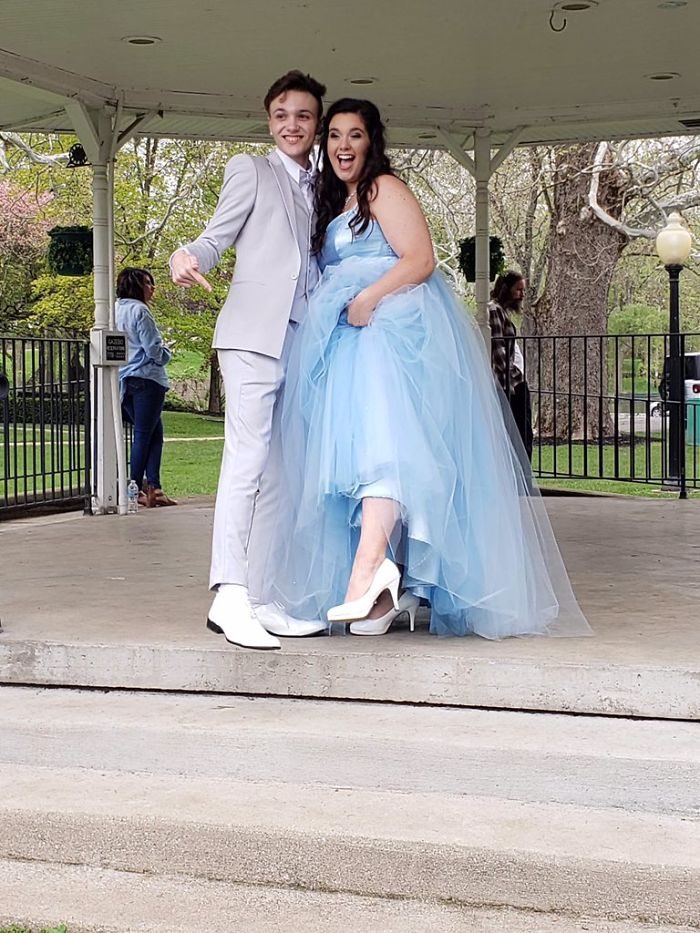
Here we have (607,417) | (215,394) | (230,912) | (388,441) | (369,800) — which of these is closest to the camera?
(230,912)

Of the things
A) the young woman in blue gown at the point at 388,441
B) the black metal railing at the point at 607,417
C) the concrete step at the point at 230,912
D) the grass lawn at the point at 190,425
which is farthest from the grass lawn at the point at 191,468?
the concrete step at the point at 230,912

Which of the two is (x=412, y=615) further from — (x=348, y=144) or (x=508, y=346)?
(x=508, y=346)

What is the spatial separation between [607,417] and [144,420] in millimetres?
14046

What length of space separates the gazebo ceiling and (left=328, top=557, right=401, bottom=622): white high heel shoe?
3.59m

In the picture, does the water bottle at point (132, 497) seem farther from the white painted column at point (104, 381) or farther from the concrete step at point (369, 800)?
the concrete step at point (369, 800)

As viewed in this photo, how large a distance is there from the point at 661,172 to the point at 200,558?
15918 mm

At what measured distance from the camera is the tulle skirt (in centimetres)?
489

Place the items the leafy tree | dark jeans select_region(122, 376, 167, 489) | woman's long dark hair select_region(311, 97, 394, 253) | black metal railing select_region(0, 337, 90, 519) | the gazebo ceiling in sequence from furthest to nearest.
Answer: the leafy tree → dark jeans select_region(122, 376, 167, 489) → black metal railing select_region(0, 337, 90, 519) → the gazebo ceiling → woman's long dark hair select_region(311, 97, 394, 253)

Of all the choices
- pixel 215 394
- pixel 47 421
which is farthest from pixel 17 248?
pixel 47 421

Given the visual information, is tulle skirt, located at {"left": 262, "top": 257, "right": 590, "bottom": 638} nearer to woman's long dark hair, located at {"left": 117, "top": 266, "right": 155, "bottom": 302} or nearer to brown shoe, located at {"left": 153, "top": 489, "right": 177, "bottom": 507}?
brown shoe, located at {"left": 153, "top": 489, "right": 177, "bottom": 507}

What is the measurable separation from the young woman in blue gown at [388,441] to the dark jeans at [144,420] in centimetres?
528

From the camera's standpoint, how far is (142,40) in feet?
25.9

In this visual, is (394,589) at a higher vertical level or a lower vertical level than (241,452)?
lower

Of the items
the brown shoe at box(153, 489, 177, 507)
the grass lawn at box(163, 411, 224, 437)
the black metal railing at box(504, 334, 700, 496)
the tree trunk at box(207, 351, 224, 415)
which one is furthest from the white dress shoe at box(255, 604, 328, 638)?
the tree trunk at box(207, 351, 224, 415)
